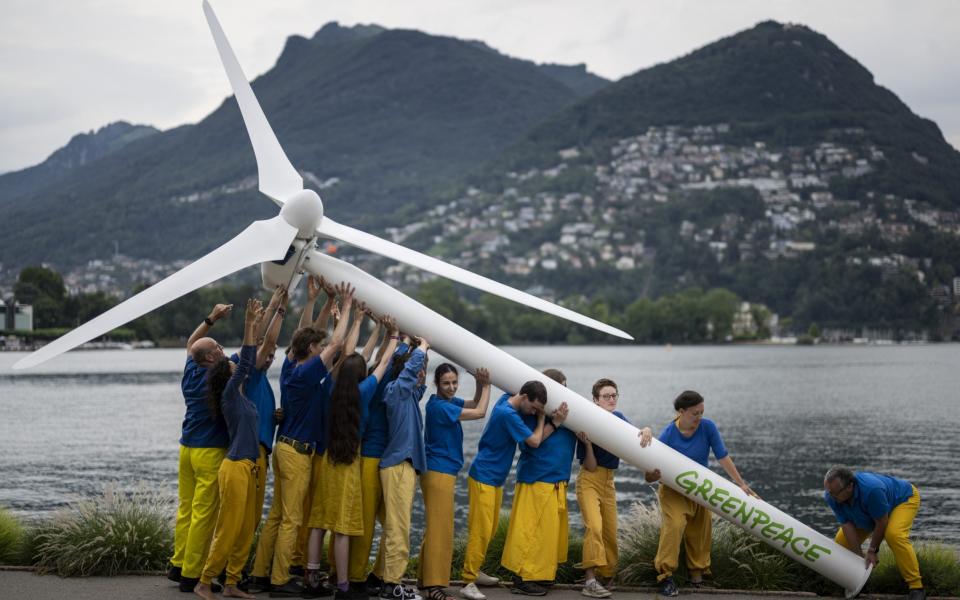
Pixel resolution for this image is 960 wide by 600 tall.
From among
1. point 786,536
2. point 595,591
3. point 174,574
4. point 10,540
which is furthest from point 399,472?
point 10,540

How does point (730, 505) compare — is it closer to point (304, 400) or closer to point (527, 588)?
point (527, 588)

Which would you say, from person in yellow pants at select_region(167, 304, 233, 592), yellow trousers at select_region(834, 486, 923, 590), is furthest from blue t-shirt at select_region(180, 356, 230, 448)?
yellow trousers at select_region(834, 486, 923, 590)

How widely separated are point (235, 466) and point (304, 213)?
2472mm

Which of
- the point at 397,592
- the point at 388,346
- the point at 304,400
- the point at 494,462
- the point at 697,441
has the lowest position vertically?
the point at 397,592

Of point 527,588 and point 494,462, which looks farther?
point 494,462

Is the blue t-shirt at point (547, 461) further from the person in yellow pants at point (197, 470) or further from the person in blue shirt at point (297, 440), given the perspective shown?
the person in yellow pants at point (197, 470)

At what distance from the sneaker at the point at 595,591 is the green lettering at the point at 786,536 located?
1.87 metres

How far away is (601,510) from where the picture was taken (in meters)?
10.0

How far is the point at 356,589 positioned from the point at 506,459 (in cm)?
181

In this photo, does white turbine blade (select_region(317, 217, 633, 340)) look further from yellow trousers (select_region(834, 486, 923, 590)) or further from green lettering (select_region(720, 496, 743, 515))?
yellow trousers (select_region(834, 486, 923, 590))

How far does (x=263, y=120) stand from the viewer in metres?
11.3

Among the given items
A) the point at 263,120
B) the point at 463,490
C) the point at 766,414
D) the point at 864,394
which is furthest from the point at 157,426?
the point at 864,394

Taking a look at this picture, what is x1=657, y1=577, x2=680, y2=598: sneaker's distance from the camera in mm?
9422

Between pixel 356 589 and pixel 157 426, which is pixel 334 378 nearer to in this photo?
pixel 356 589
